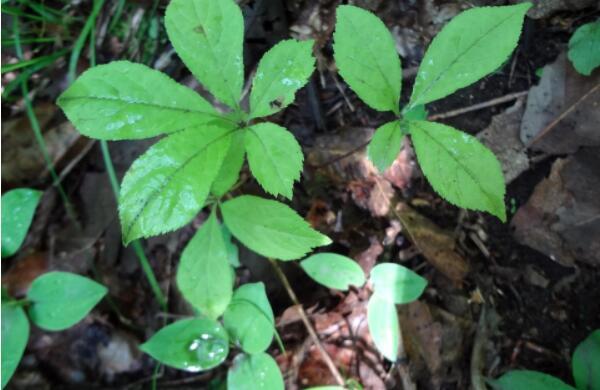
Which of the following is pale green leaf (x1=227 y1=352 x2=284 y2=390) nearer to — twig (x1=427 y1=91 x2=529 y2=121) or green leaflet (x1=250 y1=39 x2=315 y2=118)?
green leaflet (x1=250 y1=39 x2=315 y2=118)

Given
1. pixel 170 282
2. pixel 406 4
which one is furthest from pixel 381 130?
pixel 170 282

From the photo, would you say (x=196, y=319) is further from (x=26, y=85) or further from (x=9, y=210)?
(x=26, y=85)

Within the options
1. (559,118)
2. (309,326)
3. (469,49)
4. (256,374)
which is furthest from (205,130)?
(559,118)

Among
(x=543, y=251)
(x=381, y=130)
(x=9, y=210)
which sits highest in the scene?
(x=381, y=130)

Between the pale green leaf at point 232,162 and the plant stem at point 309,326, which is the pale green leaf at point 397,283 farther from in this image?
the pale green leaf at point 232,162

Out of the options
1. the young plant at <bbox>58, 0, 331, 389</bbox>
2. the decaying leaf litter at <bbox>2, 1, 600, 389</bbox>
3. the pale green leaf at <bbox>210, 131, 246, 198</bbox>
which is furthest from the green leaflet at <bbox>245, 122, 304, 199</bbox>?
the decaying leaf litter at <bbox>2, 1, 600, 389</bbox>

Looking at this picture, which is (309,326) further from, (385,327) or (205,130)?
(205,130)
